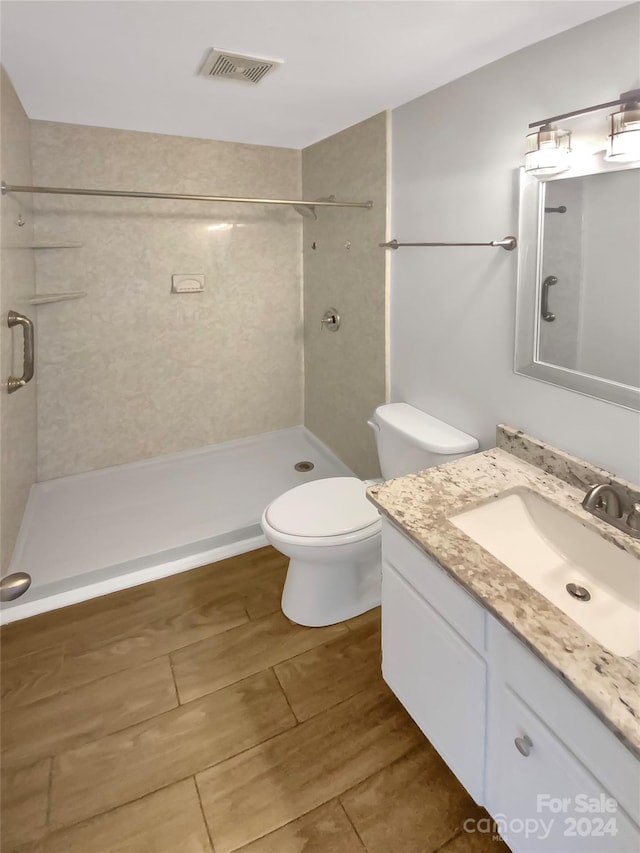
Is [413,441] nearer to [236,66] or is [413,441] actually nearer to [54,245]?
[236,66]

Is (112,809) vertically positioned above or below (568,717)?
below

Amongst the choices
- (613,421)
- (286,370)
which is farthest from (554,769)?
(286,370)

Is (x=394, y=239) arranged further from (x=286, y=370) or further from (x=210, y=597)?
(x=210, y=597)

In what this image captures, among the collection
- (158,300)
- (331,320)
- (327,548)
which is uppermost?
(158,300)

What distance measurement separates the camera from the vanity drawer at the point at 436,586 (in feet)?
3.50

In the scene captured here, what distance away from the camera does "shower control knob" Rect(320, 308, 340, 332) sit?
2.80 metres

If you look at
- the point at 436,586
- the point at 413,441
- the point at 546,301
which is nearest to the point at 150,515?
the point at 413,441

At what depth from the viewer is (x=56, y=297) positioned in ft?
8.45

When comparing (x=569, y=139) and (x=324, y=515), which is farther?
(x=324, y=515)

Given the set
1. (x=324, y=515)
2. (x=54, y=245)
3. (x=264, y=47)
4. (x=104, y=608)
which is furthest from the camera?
(x=54, y=245)

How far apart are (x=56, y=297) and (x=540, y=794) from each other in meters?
2.81

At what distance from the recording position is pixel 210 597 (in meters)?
2.07

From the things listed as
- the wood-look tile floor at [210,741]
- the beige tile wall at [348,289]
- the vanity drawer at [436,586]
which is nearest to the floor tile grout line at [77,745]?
the wood-look tile floor at [210,741]

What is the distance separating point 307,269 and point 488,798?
2.81 m
